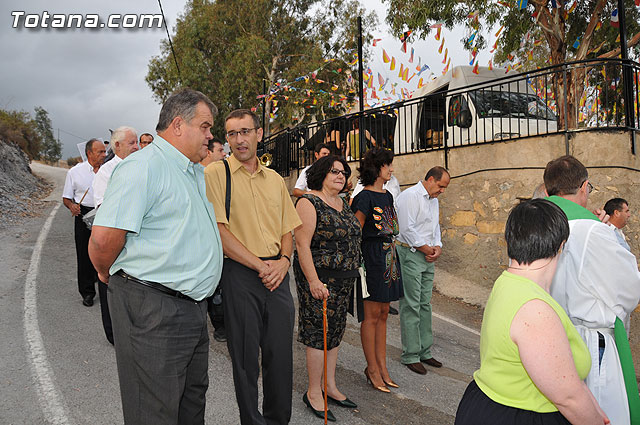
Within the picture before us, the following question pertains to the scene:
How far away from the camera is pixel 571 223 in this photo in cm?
256

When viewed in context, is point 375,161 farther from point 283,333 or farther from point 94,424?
point 94,424

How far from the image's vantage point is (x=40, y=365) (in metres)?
4.25

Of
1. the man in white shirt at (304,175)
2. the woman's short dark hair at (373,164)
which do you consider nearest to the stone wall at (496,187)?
the man in white shirt at (304,175)

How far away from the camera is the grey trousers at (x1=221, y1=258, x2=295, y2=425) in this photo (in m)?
3.03

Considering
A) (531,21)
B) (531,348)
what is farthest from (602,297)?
(531,21)

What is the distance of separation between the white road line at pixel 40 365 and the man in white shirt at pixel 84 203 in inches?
23.5

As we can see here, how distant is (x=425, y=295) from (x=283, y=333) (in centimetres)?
234

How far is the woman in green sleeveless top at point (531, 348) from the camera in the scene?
1.72m

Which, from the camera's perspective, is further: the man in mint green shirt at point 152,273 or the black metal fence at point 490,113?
the black metal fence at point 490,113

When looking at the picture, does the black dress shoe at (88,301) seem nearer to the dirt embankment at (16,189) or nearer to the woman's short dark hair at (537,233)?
the woman's short dark hair at (537,233)

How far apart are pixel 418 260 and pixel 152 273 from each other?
3.29m

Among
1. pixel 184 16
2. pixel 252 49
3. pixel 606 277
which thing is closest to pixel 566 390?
pixel 606 277

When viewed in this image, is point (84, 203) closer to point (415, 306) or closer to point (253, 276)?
point (253, 276)

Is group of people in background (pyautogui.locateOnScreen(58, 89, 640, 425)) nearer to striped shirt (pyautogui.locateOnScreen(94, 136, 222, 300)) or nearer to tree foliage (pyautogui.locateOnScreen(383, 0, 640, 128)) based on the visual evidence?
striped shirt (pyautogui.locateOnScreen(94, 136, 222, 300))
